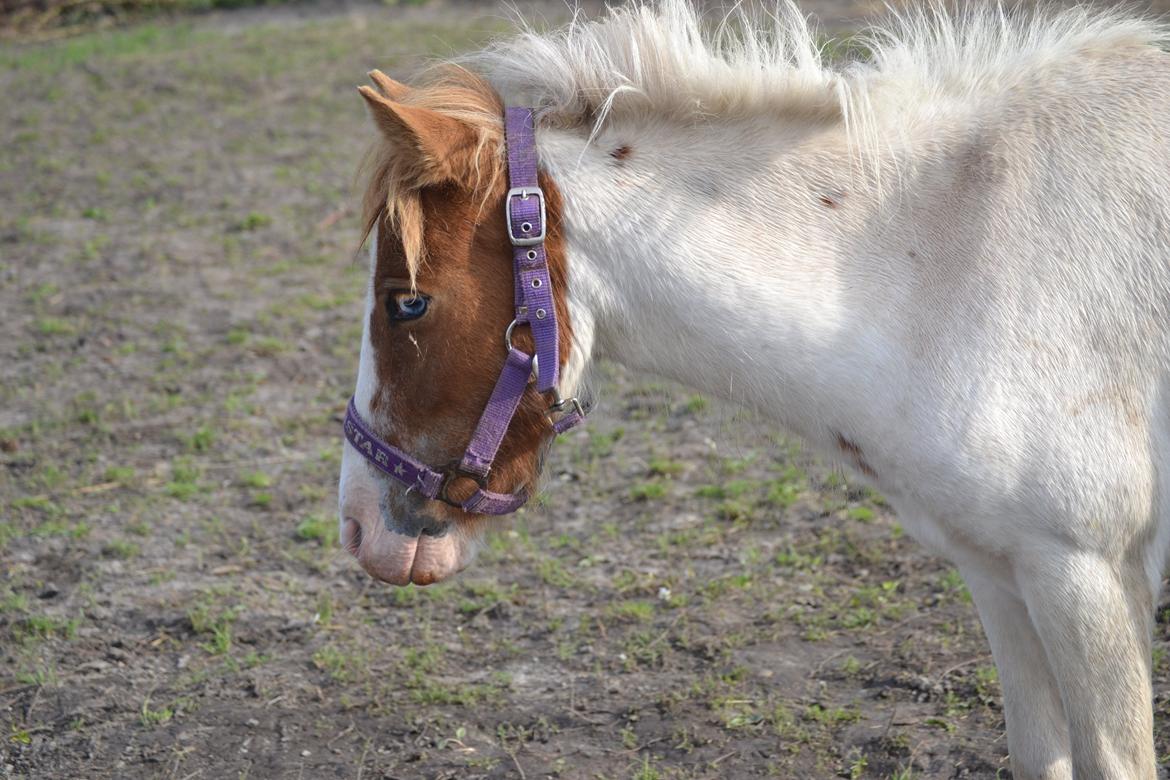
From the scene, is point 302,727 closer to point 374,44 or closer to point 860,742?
point 860,742

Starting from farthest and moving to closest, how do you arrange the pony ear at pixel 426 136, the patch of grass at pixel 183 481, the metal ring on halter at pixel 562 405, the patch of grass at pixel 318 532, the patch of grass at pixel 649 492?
the patch of grass at pixel 183 481 < the patch of grass at pixel 649 492 < the patch of grass at pixel 318 532 < the metal ring on halter at pixel 562 405 < the pony ear at pixel 426 136

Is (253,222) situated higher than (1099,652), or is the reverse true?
(1099,652)

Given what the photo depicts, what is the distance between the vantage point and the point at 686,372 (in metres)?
2.36

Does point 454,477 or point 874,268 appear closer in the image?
point 874,268

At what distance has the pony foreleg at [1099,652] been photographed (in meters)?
2.14

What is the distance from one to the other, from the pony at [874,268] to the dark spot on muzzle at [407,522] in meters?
0.16

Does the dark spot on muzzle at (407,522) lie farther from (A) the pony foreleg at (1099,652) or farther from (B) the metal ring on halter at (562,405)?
(A) the pony foreleg at (1099,652)

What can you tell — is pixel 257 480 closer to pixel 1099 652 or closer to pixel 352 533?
pixel 352 533

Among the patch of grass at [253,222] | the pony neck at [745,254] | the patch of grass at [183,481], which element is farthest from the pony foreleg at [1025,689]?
the patch of grass at [253,222]

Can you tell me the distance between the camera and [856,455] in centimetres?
229

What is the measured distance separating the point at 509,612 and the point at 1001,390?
212 cm

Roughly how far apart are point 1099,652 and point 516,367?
1208mm

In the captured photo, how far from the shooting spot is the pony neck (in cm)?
222

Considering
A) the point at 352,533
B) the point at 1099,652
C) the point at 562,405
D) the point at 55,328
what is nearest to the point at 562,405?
the point at 562,405
